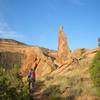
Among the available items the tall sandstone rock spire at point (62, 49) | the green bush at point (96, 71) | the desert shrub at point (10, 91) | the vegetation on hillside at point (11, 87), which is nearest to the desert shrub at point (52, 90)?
the vegetation on hillside at point (11, 87)

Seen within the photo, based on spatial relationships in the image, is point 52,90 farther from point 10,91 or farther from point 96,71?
point 96,71

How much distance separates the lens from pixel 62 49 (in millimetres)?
34062

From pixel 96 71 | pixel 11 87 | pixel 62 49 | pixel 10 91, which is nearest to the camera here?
pixel 96 71

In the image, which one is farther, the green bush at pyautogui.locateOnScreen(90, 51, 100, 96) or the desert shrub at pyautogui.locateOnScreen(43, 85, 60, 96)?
the desert shrub at pyautogui.locateOnScreen(43, 85, 60, 96)

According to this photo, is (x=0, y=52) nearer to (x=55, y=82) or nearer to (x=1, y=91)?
(x=55, y=82)

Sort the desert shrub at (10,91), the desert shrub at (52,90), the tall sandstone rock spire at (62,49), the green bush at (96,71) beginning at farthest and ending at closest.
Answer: the tall sandstone rock spire at (62,49) → the desert shrub at (52,90) → the desert shrub at (10,91) → the green bush at (96,71)

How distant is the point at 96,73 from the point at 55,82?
7.97 metres

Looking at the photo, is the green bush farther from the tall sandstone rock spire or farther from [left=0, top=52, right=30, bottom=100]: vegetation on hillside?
the tall sandstone rock spire

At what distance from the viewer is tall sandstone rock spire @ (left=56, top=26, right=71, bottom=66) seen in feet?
110

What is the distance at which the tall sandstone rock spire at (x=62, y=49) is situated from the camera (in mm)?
33503

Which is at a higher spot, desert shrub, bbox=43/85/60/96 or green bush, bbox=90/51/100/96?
green bush, bbox=90/51/100/96

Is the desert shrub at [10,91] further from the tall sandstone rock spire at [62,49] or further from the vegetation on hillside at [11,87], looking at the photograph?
the tall sandstone rock spire at [62,49]

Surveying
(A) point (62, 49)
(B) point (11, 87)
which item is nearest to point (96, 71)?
(B) point (11, 87)

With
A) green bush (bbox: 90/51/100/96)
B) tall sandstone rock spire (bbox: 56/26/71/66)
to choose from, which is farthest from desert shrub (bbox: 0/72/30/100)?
tall sandstone rock spire (bbox: 56/26/71/66)
